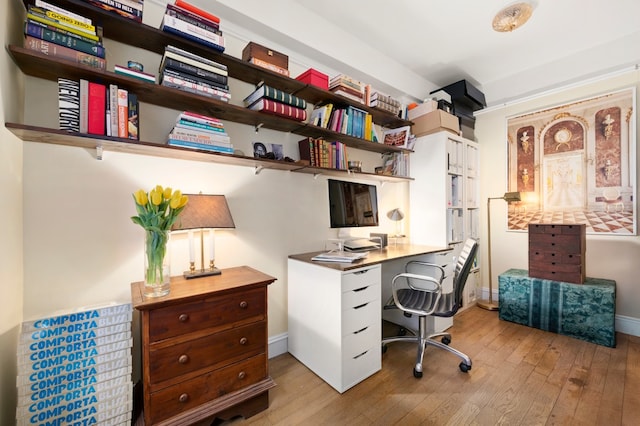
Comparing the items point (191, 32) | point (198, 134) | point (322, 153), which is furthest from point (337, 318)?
point (191, 32)

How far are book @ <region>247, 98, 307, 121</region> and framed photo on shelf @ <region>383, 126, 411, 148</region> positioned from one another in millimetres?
1386

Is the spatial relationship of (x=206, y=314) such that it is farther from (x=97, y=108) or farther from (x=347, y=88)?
(x=347, y=88)

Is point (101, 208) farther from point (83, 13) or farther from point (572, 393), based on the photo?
point (572, 393)

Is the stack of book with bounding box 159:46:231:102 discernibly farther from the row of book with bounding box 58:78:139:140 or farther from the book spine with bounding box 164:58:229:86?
the row of book with bounding box 58:78:139:140

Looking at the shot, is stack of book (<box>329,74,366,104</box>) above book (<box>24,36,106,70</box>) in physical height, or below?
above

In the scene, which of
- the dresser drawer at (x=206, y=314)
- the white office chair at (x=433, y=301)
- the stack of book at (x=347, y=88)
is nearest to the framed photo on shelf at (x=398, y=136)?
the stack of book at (x=347, y=88)

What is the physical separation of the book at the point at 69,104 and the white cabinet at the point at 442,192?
2.92m

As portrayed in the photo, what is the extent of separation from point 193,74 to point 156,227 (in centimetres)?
93

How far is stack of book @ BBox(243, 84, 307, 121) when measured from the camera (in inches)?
69.9

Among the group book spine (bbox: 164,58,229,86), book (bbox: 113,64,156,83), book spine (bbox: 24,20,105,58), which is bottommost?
book (bbox: 113,64,156,83)

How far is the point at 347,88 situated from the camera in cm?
226

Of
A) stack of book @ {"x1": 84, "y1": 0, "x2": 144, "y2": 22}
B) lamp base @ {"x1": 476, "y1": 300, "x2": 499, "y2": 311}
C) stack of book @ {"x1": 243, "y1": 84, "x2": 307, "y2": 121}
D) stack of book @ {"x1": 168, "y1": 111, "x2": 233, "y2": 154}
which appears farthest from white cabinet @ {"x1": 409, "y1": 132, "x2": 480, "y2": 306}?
stack of book @ {"x1": 84, "y1": 0, "x2": 144, "y2": 22}

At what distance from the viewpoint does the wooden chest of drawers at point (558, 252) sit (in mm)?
2471

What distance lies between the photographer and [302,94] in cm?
218
